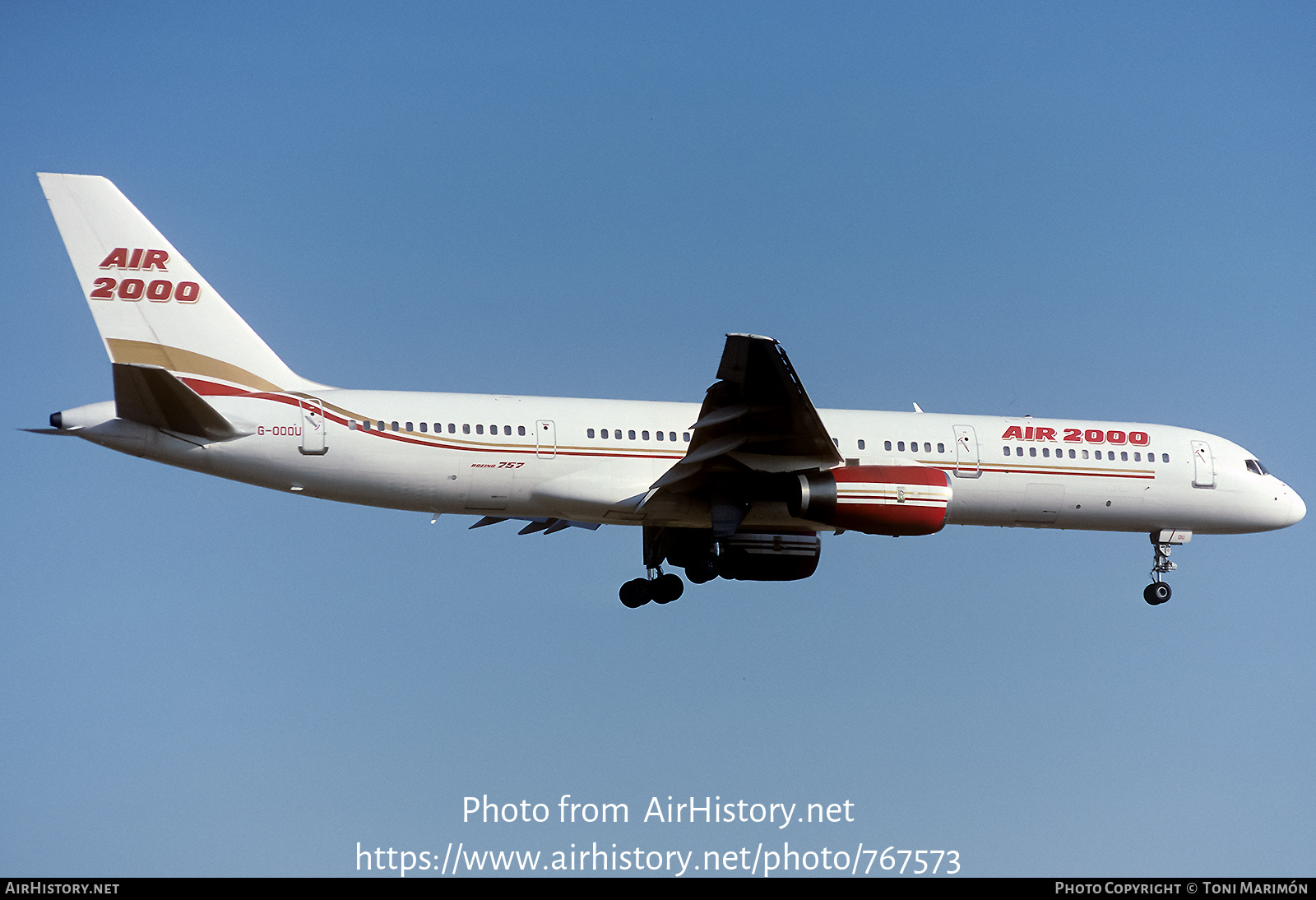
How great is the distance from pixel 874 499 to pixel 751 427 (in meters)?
2.51

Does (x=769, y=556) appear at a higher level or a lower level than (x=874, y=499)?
higher

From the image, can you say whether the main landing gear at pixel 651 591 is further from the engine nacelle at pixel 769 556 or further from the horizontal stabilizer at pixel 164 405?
the horizontal stabilizer at pixel 164 405

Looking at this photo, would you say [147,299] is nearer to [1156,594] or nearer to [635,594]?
[635,594]

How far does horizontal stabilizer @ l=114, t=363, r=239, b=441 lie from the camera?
804 inches

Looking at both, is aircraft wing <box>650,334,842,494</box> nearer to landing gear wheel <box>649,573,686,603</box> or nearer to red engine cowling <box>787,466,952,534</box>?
red engine cowling <box>787,466,952,534</box>

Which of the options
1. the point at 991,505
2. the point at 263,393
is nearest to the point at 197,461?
the point at 263,393

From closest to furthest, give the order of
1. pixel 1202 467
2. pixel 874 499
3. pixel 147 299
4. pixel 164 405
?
pixel 164 405 < pixel 147 299 < pixel 874 499 < pixel 1202 467

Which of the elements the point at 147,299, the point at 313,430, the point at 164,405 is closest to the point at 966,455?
→ the point at 313,430

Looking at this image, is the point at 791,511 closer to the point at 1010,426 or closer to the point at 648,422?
the point at 648,422

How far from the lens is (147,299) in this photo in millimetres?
22906

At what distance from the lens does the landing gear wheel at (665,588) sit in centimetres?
2678

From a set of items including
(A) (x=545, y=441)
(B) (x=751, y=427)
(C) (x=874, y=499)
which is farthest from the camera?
(A) (x=545, y=441)

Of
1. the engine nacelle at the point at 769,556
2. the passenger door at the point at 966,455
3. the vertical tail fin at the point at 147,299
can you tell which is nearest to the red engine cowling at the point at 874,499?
the passenger door at the point at 966,455

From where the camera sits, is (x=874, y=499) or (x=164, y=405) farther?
(x=874, y=499)
